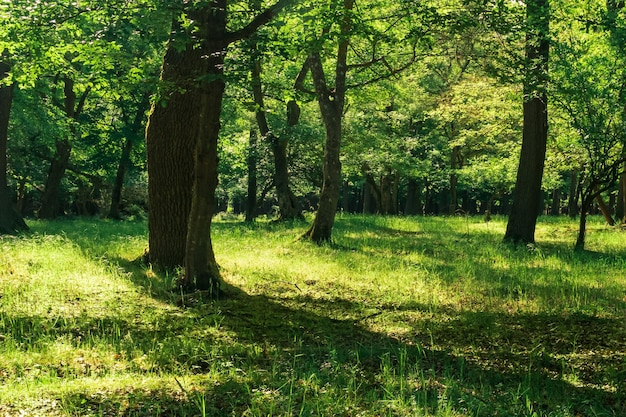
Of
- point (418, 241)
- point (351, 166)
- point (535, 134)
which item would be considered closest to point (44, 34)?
point (418, 241)

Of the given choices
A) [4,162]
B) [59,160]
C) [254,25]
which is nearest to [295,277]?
[254,25]

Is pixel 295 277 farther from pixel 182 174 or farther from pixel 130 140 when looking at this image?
pixel 130 140

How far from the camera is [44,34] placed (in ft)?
26.6

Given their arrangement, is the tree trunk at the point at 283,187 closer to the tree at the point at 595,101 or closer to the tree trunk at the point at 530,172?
the tree trunk at the point at 530,172

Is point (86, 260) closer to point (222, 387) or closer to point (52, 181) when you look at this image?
point (222, 387)

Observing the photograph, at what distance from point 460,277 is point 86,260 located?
671cm

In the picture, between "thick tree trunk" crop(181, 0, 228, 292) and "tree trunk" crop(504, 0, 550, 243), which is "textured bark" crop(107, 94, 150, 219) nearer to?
"tree trunk" crop(504, 0, 550, 243)

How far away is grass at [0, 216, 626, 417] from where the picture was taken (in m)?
3.84

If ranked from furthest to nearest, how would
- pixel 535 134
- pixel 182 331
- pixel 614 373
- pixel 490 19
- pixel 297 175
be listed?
pixel 297 175, pixel 535 134, pixel 490 19, pixel 182 331, pixel 614 373

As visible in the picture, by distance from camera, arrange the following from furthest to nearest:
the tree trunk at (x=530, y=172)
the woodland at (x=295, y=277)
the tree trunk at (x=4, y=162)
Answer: the tree trunk at (x=4, y=162) → the tree trunk at (x=530, y=172) → the woodland at (x=295, y=277)

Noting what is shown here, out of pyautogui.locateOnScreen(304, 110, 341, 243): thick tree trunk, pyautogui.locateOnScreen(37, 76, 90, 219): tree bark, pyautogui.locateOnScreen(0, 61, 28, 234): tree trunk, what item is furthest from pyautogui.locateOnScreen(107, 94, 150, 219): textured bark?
pyautogui.locateOnScreen(304, 110, 341, 243): thick tree trunk

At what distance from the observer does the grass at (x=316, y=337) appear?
12.6ft

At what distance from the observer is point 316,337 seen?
5660 mm

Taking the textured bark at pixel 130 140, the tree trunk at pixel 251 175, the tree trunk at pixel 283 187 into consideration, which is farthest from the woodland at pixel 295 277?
the textured bark at pixel 130 140
